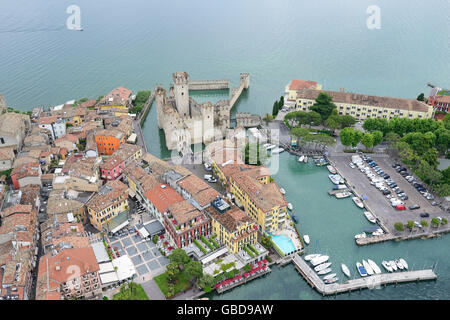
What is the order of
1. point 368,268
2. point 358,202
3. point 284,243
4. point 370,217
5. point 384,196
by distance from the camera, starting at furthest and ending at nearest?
point 384,196, point 358,202, point 370,217, point 284,243, point 368,268

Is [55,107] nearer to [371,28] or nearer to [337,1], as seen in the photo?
[371,28]

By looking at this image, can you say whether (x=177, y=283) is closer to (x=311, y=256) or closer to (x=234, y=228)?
(x=234, y=228)

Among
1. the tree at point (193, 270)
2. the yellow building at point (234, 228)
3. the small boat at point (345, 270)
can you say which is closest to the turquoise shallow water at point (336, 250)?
the small boat at point (345, 270)

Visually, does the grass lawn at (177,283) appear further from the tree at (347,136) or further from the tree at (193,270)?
the tree at (347,136)

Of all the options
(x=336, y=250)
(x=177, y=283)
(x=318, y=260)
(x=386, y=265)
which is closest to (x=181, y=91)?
(x=177, y=283)
